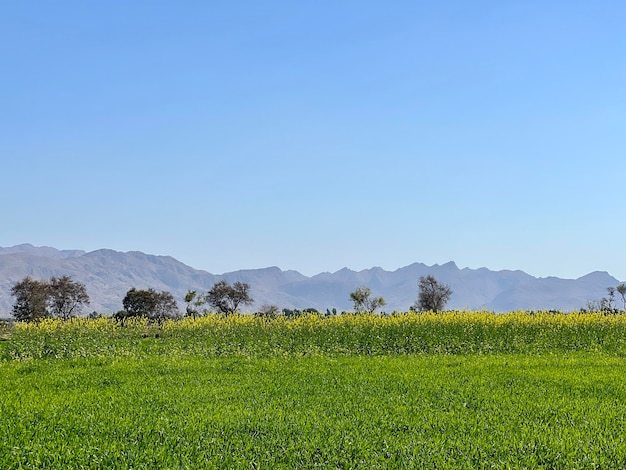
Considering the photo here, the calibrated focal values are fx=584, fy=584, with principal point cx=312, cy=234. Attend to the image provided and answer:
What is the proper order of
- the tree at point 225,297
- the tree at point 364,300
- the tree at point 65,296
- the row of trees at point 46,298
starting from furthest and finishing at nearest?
the tree at point 225,297 < the tree at point 65,296 < the row of trees at point 46,298 < the tree at point 364,300

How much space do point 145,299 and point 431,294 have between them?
113 feet

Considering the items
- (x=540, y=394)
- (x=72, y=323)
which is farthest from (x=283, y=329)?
(x=540, y=394)

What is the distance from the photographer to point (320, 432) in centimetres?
938

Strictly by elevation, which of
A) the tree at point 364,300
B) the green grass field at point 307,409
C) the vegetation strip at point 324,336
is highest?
the tree at point 364,300

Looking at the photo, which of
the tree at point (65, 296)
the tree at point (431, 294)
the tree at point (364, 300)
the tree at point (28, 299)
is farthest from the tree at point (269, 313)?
the tree at point (28, 299)

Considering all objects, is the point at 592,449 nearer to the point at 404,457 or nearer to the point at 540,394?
the point at 404,457

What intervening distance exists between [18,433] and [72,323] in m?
18.8

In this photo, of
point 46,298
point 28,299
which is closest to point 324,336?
point 28,299

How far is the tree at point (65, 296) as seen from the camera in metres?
70.1

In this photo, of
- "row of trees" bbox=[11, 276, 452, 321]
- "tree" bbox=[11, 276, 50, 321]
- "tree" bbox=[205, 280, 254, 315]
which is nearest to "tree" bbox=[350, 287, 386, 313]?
"row of trees" bbox=[11, 276, 452, 321]

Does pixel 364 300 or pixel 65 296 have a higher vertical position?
Answer: pixel 65 296

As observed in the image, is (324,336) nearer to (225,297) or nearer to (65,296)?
(225,297)

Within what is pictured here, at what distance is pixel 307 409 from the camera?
435 inches

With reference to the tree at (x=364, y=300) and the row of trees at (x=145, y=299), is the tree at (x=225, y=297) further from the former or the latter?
the tree at (x=364, y=300)
